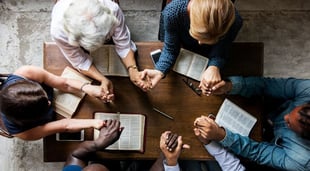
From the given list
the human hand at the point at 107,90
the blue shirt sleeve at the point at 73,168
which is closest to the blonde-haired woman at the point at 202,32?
the human hand at the point at 107,90

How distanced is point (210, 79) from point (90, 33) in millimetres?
755

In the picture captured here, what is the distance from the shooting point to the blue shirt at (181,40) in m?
2.46

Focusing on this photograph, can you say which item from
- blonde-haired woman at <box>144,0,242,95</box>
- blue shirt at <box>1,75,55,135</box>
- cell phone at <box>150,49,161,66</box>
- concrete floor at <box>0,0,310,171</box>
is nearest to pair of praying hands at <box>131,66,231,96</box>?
blonde-haired woman at <box>144,0,242,95</box>

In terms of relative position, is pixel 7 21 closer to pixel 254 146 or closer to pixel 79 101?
pixel 79 101

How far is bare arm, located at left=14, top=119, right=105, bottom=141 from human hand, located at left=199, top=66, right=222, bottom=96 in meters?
0.64

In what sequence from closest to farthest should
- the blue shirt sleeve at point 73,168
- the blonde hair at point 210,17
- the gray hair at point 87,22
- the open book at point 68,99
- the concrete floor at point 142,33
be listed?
the blonde hair at point 210,17 < the gray hair at point 87,22 < the blue shirt sleeve at point 73,168 < the open book at point 68,99 < the concrete floor at point 142,33

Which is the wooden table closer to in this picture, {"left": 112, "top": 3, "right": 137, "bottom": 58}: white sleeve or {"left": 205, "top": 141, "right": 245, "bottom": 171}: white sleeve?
{"left": 205, "top": 141, "right": 245, "bottom": 171}: white sleeve

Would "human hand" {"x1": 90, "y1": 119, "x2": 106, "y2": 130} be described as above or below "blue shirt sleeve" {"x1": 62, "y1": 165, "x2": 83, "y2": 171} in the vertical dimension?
above

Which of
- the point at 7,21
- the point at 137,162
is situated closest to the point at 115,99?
the point at 137,162

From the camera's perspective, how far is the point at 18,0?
11.3 feet

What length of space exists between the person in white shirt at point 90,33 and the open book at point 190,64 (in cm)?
23

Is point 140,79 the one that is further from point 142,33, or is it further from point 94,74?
point 142,33

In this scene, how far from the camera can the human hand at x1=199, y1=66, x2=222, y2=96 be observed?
2619 millimetres

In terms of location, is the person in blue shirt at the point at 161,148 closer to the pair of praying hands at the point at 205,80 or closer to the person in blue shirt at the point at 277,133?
the person in blue shirt at the point at 277,133
